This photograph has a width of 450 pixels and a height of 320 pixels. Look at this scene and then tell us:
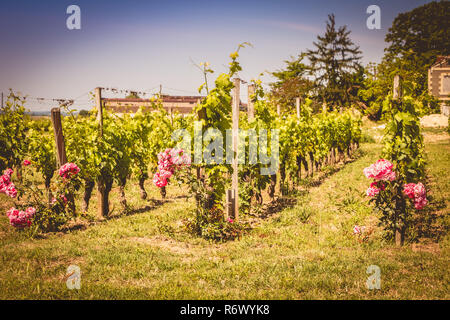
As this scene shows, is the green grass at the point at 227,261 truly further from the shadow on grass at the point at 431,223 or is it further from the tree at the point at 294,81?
the tree at the point at 294,81

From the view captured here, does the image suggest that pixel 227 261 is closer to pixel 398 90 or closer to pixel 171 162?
pixel 171 162

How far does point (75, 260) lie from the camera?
4.47 m

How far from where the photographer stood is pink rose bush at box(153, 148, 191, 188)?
5301 mm

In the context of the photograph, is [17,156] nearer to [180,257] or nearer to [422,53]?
[180,257]

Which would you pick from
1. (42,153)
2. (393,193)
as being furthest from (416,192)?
(42,153)

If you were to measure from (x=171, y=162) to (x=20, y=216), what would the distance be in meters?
3.08

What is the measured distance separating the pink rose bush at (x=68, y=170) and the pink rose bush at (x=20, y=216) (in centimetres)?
84

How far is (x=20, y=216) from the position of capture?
5.68 m

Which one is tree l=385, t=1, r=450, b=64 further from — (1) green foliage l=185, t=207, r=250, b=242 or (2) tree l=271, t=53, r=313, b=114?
(1) green foliage l=185, t=207, r=250, b=242

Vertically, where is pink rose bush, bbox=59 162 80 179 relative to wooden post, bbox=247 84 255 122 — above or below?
below

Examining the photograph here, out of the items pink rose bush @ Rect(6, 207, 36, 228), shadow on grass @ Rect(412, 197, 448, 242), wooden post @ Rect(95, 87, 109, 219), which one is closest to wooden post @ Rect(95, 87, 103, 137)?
wooden post @ Rect(95, 87, 109, 219)

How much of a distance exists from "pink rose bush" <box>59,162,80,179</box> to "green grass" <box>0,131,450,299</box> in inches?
45.7

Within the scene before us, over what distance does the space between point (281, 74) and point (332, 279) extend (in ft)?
150

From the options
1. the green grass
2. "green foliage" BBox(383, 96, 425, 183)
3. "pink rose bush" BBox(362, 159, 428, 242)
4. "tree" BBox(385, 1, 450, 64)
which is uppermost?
"tree" BBox(385, 1, 450, 64)
